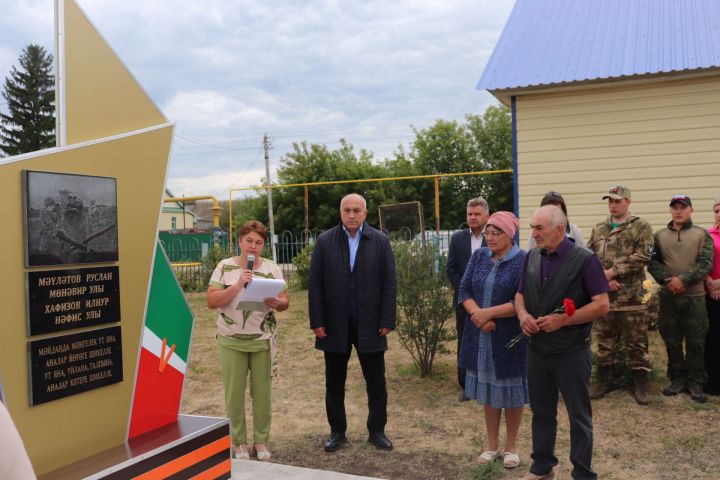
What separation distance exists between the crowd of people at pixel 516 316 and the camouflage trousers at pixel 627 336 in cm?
1

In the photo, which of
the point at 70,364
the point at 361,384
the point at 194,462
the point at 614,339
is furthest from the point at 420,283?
the point at 70,364

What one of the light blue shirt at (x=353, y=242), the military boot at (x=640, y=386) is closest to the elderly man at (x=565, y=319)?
the light blue shirt at (x=353, y=242)

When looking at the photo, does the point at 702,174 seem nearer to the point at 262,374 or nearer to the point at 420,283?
the point at 420,283

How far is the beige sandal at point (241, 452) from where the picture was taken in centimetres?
441

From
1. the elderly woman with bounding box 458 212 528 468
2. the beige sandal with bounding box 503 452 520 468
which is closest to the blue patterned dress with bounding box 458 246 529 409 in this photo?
the elderly woman with bounding box 458 212 528 468

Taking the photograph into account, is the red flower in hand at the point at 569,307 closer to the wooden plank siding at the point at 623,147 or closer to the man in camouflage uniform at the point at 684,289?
the man in camouflage uniform at the point at 684,289

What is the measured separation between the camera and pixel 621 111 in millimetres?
7672

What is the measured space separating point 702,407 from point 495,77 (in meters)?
4.43

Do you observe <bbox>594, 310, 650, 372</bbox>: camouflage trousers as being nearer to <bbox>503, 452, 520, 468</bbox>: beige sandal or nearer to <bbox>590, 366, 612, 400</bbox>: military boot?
<bbox>590, 366, 612, 400</bbox>: military boot

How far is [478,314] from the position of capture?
4.11 m

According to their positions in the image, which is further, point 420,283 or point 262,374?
point 420,283

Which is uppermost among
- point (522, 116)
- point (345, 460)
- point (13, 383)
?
point (522, 116)

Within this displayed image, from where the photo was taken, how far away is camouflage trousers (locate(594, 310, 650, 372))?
556cm

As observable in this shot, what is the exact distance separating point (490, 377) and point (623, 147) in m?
4.60
